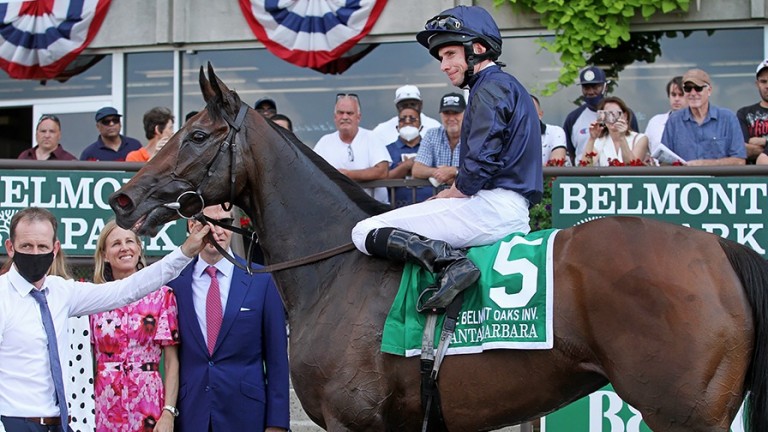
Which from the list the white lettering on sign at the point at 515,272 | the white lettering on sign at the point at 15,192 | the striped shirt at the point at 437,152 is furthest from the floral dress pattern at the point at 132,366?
the striped shirt at the point at 437,152

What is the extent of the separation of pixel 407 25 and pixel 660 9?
268 cm

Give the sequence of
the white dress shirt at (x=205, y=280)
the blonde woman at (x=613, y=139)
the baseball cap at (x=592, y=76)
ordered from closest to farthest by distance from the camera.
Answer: the white dress shirt at (x=205, y=280) < the blonde woman at (x=613, y=139) < the baseball cap at (x=592, y=76)

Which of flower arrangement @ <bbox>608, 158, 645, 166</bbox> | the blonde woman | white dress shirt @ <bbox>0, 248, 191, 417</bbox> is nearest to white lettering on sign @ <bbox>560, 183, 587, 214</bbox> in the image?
flower arrangement @ <bbox>608, 158, 645, 166</bbox>

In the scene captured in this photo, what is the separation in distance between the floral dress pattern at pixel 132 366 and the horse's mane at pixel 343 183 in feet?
3.76

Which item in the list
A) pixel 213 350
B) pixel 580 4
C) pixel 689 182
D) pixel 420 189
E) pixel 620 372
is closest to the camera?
pixel 620 372

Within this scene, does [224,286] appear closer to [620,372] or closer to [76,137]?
[620,372]

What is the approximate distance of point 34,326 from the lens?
15.0 ft

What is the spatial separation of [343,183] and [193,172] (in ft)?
2.50

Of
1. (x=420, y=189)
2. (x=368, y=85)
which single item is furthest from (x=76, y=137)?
(x=420, y=189)

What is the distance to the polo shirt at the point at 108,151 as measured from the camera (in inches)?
364

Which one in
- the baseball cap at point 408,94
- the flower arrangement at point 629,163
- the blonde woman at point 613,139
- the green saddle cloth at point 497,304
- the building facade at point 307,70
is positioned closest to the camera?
the green saddle cloth at point 497,304

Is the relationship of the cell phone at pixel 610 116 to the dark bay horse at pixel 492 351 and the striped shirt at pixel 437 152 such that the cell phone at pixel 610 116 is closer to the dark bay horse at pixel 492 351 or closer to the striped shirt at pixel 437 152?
the striped shirt at pixel 437 152

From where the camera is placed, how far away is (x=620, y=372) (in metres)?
4.14

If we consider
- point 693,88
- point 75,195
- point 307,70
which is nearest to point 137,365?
point 75,195
